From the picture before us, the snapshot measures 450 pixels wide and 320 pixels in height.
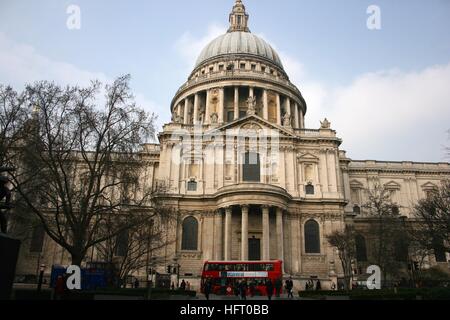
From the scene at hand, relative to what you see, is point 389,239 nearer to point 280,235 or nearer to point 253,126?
point 280,235

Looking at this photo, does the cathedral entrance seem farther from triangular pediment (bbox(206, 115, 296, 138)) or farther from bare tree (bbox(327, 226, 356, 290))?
triangular pediment (bbox(206, 115, 296, 138))

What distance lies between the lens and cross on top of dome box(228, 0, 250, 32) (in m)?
77.2

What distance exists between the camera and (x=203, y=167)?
45.3 meters

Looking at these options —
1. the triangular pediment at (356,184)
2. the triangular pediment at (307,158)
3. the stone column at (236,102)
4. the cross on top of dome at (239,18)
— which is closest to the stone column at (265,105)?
the stone column at (236,102)

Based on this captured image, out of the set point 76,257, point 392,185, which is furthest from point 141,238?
point 392,185

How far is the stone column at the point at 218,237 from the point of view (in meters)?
39.7

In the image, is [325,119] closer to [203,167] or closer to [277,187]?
[277,187]

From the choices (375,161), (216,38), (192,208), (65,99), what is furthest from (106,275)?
(216,38)

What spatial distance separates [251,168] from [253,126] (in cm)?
540

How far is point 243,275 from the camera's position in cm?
3219

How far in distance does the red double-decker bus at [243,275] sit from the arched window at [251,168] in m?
13.5

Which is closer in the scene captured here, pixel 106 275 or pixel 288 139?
pixel 106 275

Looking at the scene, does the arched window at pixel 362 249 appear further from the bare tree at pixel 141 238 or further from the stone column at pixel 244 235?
the bare tree at pixel 141 238

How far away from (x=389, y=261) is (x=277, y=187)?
13895 millimetres
